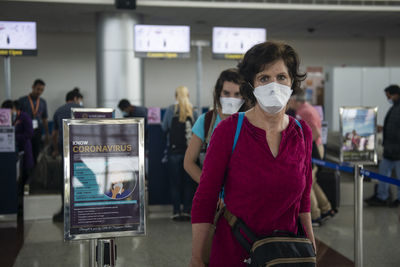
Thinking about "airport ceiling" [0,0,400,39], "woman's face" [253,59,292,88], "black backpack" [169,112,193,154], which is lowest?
"black backpack" [169,112,193,154]

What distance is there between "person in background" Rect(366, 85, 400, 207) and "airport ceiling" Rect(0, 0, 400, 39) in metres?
4.01

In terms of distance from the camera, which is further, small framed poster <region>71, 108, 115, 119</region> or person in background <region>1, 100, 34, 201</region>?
person in background <region>1, 100, 34, 201</region>

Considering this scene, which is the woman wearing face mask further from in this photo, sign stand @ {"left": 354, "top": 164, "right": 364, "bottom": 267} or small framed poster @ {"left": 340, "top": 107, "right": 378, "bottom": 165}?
small framed poster @ {"left": 340, "top": 107, "right": 378, "bottom": 165}

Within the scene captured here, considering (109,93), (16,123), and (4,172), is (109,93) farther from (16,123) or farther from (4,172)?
(4,172)

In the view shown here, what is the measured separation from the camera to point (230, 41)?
31.8ft

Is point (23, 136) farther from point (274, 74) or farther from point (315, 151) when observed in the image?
point (274, 74)

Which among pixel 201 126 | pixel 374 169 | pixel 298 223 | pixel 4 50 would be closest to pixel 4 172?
pixel 4 50

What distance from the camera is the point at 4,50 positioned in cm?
823

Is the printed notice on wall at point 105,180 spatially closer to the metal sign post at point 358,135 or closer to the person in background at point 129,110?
the metal sign post at point 358,135

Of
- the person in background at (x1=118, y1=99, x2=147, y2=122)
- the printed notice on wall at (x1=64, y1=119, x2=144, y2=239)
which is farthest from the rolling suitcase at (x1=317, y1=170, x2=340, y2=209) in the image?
the printed notice on wall at (x1=64, y1=119, x2=144, y2=239)

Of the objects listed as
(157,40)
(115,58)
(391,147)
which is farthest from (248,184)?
(115,58)

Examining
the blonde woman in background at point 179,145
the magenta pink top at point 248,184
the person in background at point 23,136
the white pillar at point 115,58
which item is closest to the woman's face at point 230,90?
the magenta pink top at point 248,184

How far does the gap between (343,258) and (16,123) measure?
193 inches

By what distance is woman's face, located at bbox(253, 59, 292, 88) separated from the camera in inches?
72.8
